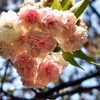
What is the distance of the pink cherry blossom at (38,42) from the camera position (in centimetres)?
55

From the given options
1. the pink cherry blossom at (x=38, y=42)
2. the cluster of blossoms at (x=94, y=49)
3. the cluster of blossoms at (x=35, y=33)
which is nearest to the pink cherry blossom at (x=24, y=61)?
the cluster of blossoms at (x=35, y=33)

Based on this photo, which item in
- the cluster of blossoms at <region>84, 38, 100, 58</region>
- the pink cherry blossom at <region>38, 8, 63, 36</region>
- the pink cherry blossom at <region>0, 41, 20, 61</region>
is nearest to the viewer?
the pink cherry blossom at <region>38, 8, 63, 36</region>

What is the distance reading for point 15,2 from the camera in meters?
2.65

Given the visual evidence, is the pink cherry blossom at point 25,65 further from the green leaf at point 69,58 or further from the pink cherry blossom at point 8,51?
the green leaf at point 69,58

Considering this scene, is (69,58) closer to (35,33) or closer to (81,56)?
(81,56)

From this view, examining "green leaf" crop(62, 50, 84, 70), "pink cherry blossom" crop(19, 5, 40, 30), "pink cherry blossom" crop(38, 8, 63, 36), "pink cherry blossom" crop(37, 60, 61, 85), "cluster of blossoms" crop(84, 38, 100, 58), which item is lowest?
"pink cherry blossom" crop(37, 60, 61, 85)

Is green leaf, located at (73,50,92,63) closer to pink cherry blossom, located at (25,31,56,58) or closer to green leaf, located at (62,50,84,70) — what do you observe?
green leaf, located at (62,50,84,70)

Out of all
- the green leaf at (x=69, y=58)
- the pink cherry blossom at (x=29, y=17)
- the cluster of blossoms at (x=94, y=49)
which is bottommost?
the green leaf at (x=69, y=58)

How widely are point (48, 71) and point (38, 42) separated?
0.75 ft

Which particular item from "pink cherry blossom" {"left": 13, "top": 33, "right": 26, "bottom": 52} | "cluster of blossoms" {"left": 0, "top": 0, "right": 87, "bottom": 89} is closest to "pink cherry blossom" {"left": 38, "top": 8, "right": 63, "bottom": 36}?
"cluster of blossoms" {"left": 0, "top": 0, "right": 87, "bottom": 89}

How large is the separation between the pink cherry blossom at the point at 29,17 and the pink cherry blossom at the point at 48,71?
10.1 inches

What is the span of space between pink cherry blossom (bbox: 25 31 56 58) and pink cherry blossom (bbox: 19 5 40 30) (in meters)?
0.05

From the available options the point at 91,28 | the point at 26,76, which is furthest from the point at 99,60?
the point at 26,76

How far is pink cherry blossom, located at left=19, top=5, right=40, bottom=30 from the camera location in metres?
0.56
